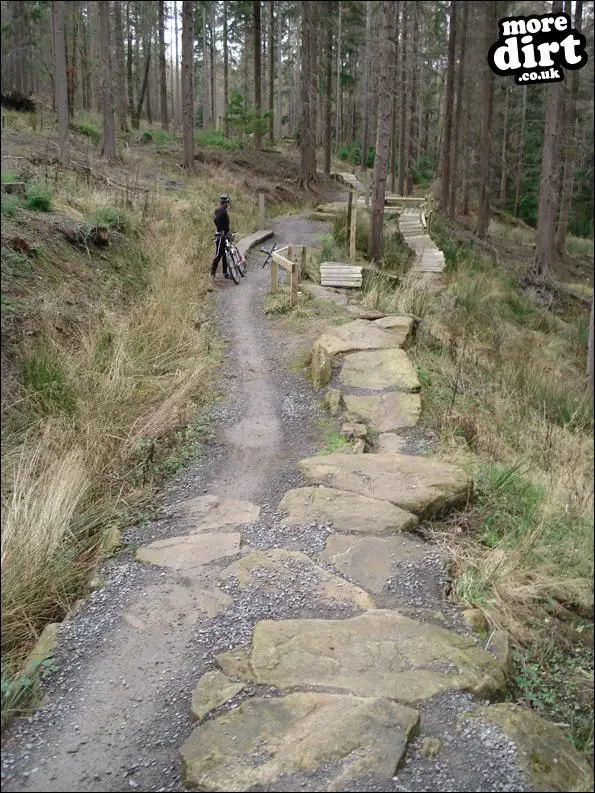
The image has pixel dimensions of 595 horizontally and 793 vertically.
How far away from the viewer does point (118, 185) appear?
15.6 metres

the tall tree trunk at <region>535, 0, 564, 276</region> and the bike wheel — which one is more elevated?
the tall tree trunk at <region>535, 0, 564, 276</region>

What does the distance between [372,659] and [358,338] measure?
5.76 m

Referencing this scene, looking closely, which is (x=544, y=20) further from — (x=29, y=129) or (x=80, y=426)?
Answer: (x=29, y=129)

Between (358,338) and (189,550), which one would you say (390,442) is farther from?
(358,338)

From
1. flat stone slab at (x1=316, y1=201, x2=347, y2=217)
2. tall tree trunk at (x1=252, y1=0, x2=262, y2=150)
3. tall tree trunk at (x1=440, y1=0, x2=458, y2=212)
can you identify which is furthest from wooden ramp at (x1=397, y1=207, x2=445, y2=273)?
tall tree trunk at (x1=252, y1=0, x2=262, y2=150)

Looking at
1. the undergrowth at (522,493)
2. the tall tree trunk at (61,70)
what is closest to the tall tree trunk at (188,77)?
the tall tree trunk at (61,70)

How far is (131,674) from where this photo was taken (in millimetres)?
3678

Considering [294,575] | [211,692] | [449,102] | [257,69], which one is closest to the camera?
[211,692]

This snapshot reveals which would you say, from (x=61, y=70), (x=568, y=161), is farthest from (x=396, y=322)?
(x=568, y=161)

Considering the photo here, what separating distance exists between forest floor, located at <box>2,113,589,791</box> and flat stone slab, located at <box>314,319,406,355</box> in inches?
76.7

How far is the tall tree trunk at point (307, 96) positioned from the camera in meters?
24.1

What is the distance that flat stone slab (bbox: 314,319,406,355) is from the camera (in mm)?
8664

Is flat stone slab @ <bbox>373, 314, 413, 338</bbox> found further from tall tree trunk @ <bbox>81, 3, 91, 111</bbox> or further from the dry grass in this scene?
tall tree trunk @ <bbox>81, 3, 91, 111</bbox>

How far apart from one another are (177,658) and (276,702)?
73 cm
